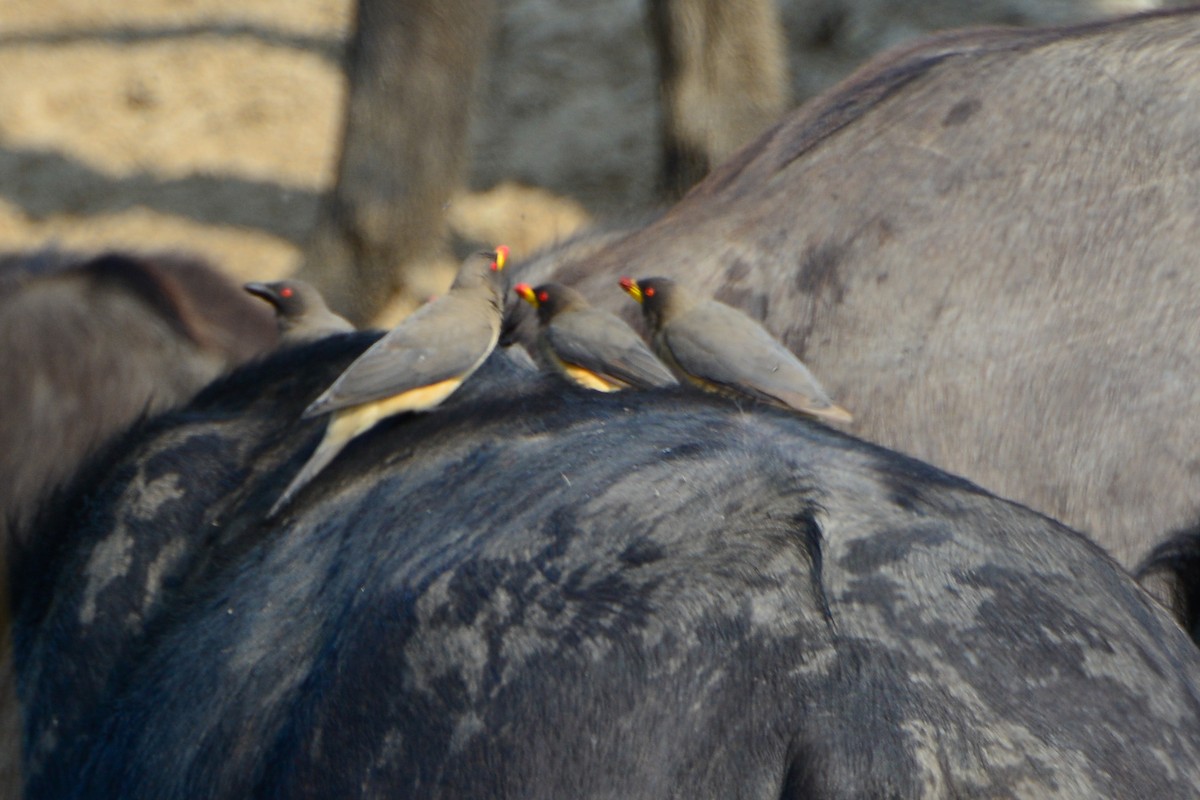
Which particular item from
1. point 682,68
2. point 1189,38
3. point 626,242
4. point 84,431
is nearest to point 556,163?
point 682,68

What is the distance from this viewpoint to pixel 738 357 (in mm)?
2355

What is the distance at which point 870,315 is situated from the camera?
2.54 meters

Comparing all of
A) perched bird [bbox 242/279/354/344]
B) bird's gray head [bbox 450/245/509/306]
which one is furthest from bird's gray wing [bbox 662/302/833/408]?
perched bird [bbox 242/279/354/344]

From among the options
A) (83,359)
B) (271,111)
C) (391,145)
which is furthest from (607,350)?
(271,111)

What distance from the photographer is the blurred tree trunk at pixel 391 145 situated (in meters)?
5.00

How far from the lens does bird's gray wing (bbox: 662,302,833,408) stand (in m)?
2.30

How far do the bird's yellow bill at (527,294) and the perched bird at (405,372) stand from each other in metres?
0.33

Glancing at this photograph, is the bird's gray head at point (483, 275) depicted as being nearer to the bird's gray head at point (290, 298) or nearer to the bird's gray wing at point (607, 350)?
the bird's gray wing at point (607, 350)

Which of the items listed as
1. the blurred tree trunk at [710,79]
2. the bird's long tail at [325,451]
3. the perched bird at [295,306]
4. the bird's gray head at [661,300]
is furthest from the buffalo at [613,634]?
the blurred tree trunk at [710,79]

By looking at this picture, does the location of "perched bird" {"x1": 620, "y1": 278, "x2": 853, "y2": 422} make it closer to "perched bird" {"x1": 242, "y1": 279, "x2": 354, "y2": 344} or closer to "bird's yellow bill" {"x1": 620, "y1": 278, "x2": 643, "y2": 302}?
"bird's yellow bill" {"x1": 620, "y1": 278, "x2": 643, "y2": 302}

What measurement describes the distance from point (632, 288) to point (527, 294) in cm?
18

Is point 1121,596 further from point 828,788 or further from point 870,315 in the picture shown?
point 870,315

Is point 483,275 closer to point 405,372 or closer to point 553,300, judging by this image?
point 553,300

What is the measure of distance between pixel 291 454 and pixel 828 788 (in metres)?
0.97
